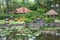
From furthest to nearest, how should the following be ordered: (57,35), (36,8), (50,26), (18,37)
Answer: (36,8) < (50,26) < (57,35) < (18,37)

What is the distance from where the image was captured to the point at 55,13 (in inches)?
1243

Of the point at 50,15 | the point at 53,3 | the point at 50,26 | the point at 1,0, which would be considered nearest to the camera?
the point at 50,26

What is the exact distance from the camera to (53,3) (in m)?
35.8

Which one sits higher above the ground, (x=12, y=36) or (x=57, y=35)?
(x=12, y=36)

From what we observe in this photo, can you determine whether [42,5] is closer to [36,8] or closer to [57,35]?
[36,8]

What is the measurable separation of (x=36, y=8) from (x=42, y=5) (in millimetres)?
2894

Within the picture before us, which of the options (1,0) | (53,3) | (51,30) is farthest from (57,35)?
(1,0)

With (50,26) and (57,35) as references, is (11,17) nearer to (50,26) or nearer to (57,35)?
(50,26)

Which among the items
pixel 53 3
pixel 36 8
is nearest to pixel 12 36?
pixel 53 3

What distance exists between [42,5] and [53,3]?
1893mm

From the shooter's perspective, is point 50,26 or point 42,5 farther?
point 42,5

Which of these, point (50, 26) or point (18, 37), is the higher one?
point (18, 37)

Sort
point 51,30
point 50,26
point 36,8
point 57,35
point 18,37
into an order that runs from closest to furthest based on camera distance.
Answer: point 18,37
point 57,35
point 51,30
point 50,26
point 36,8

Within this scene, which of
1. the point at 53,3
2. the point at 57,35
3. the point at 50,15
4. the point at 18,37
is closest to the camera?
the point at 18,37
